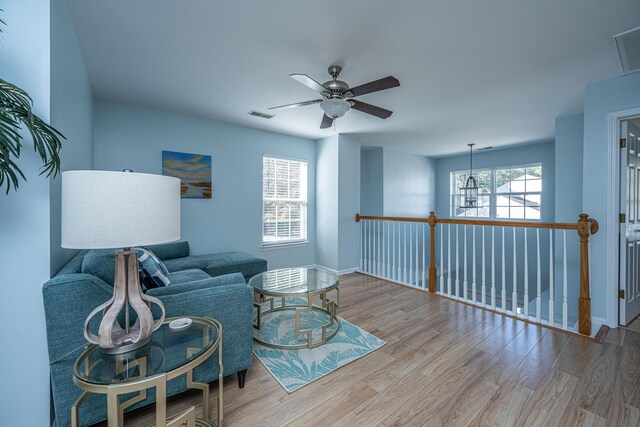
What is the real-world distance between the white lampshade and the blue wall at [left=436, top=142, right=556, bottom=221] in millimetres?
6364

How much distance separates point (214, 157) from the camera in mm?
3904

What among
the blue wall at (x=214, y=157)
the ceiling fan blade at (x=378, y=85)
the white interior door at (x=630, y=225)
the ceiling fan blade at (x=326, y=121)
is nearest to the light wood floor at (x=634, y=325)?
the white interior door at (x=630, y=225)

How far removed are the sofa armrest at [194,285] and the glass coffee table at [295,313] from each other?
0.50 metres

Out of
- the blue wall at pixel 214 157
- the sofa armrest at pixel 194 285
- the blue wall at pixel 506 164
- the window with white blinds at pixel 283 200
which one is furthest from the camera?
the blue wall at pixel 506 164

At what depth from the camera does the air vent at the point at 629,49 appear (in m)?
1.92

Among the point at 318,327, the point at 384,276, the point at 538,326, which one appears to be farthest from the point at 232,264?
the point at 538,326

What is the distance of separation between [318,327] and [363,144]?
3.85m

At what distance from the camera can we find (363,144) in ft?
17.5

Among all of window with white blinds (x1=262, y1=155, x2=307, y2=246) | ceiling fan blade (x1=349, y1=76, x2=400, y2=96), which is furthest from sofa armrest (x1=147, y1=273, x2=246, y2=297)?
window with white blinds (x1=262, y1=155, x2=307, y2=246)

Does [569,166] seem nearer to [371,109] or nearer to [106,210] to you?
[371,109]

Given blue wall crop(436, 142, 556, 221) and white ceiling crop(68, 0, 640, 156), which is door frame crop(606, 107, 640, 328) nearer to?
white ceiling crop(68, 0, 640, 156)

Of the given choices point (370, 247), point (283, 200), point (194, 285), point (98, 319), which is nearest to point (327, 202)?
point (283, 200)

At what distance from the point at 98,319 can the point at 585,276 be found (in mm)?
3761

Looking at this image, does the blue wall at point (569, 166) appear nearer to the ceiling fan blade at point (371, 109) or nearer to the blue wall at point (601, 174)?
the blue wall at point (601, 174)
